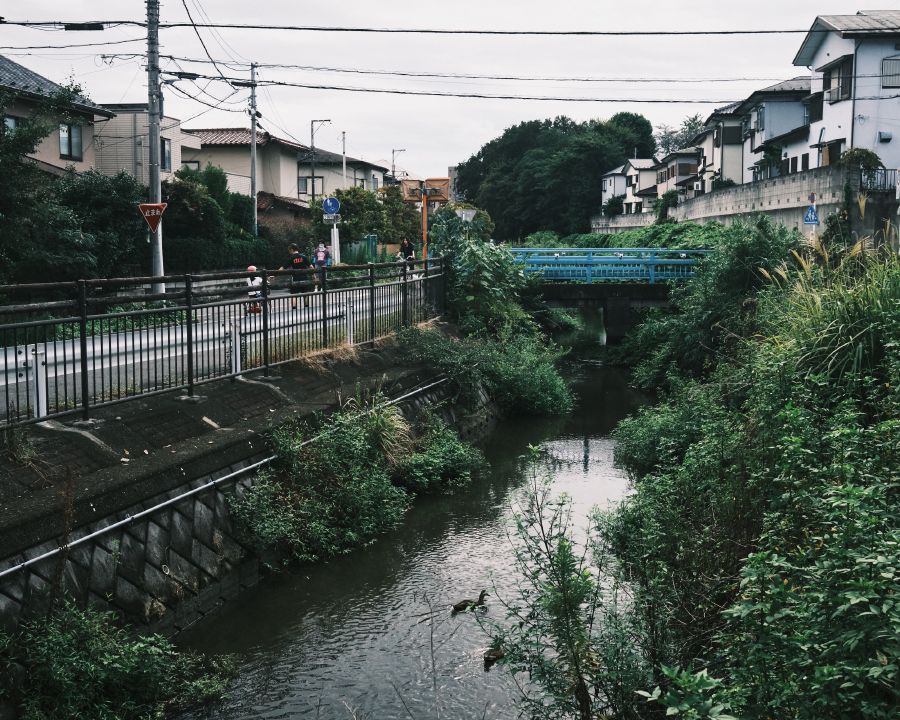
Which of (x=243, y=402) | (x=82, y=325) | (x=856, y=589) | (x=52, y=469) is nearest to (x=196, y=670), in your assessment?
(x=52, y=469)

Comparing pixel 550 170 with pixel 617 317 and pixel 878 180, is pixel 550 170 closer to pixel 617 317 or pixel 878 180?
pixel 878 180

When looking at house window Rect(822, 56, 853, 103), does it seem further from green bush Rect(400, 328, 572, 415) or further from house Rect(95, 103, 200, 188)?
house Rect(95, 103, 200, 188)

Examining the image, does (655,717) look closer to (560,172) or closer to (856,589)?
(856,589)

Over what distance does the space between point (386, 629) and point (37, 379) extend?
11.8 feet

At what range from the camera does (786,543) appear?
5.55 metres

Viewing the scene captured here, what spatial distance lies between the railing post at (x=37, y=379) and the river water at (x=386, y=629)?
224cm

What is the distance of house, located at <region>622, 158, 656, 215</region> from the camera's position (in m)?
78.9

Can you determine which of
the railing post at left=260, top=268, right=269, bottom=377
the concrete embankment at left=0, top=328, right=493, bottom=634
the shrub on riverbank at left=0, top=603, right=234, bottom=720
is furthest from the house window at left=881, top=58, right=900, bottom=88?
the shrub on riverbank at left=0, top=603, right=234, bottom=720

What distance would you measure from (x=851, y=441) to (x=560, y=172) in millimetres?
78006

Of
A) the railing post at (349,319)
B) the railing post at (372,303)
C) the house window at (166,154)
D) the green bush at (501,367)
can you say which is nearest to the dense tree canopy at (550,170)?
the house window at (166,154)

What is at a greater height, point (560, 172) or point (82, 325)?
point (560, 172)

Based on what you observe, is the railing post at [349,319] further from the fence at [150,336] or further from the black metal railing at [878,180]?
the black metal railing at [878,180]

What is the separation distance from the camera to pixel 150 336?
8.99 meters

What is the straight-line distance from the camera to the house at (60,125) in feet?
88.2
